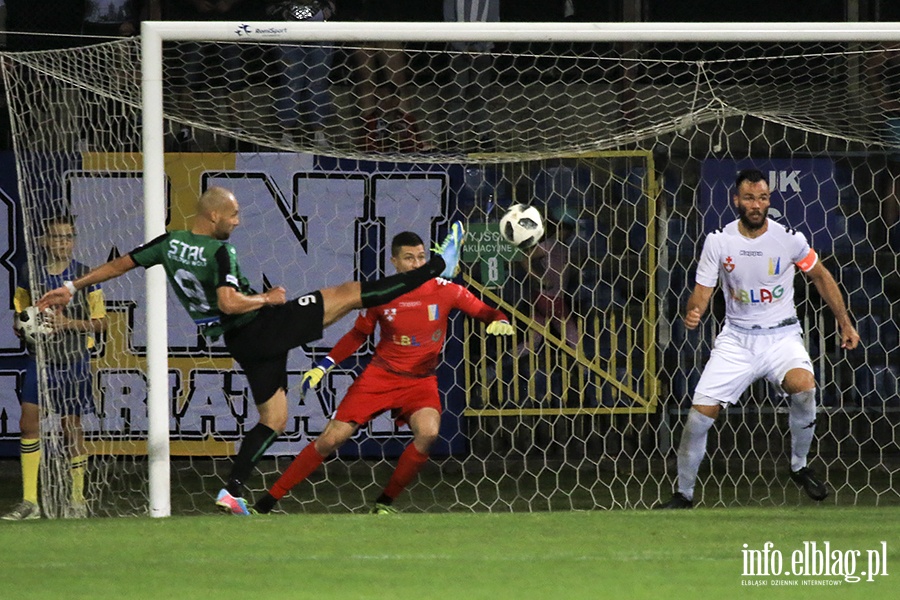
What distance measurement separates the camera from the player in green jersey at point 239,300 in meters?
6.77

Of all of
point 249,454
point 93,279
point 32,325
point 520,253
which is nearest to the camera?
point 93,279

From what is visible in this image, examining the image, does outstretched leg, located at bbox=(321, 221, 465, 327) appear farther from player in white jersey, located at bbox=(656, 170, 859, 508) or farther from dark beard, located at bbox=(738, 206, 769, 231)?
dark beard, located at bbox=(738, 206, 769, 231)

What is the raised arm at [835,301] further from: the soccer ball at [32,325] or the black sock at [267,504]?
the soccer ball at [32,325]

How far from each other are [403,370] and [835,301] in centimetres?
225

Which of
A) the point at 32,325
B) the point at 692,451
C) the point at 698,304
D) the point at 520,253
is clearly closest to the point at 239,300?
the point at 32,325

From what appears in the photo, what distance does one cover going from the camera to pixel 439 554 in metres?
5.84

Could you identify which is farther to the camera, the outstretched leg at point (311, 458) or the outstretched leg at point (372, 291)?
the outstretched leg at point (311, 458)

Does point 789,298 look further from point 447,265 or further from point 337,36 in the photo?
point 337,36

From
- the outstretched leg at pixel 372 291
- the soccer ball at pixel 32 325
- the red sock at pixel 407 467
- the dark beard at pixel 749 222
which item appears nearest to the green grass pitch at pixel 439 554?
the red sock at pixel 407 467

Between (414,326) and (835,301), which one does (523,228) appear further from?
(835,301)

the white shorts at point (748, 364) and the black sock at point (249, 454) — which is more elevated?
the white shorts at point (748, 364)

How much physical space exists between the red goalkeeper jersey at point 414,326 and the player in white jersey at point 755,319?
3.75ft

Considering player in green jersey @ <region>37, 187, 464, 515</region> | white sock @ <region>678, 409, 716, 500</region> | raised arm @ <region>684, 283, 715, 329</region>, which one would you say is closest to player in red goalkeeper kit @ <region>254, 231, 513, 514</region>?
player in green jersey @ <region>37, 187, 464, 515</region>

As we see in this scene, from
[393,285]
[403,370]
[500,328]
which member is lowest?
[403,370]
